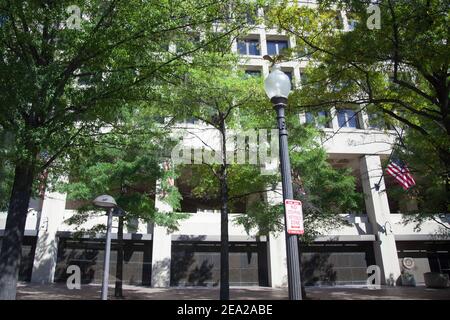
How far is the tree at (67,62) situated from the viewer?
7824mm

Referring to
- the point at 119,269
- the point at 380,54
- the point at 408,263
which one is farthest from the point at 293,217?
the point at 408,263

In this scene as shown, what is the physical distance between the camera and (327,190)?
1565cm

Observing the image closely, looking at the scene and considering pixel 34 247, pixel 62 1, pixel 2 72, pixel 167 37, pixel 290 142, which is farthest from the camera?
pixel 34 247

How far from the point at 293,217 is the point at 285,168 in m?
0.79

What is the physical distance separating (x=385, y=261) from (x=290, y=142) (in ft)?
46.2

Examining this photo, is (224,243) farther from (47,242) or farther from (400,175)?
(47,242)

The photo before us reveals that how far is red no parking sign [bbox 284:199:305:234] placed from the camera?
488cm

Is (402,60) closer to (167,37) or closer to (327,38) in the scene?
(327,38)

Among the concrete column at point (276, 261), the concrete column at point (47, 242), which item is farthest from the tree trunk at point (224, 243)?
the concrete column at point (47, 242)

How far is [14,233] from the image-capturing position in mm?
8148

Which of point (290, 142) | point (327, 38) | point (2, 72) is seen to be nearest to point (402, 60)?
point (327, 38)

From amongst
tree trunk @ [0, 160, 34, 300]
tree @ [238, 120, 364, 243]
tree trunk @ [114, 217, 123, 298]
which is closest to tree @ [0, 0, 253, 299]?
tree trunk @ [0, 160, 34, 300]

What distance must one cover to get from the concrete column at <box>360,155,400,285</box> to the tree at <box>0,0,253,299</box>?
18.5 m

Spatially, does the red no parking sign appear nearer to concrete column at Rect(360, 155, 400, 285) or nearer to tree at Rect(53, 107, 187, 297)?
tree at Rect(53, 107, 187, 297)
